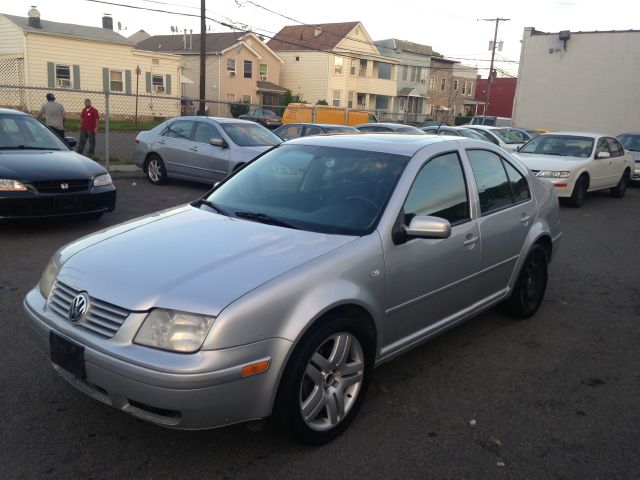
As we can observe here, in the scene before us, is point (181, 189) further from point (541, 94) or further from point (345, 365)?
point (541, 94)

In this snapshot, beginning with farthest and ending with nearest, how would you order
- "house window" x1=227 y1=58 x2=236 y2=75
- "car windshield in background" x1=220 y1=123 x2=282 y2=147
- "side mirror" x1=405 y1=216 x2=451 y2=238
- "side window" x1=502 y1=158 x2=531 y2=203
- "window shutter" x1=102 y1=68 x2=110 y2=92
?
"house window" x1=227 y1=58 x2=236 y2=75 < "window shutter" x1=102 y1=68 x2=110 y2=92 < "car windshield in background" x1=220 y1=123 x2=282 y2=147 < "side window" x1=502 y1=158 x2=531 y2=203 < "side mirror" x1=405 y1=216 x2=451 y2=238

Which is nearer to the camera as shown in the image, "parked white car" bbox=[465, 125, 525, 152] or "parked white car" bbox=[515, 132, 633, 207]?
"parked white car" bbox=[515, 132, 633, 207]

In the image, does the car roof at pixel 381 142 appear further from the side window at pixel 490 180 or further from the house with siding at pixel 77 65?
the house with siding at pixel 77 65

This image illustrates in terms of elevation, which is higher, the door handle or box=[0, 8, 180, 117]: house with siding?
box=[0, 8, 180, 117]: house with siding

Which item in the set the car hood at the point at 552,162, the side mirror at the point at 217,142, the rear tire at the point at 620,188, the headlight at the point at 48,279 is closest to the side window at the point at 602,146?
the car hood at the point at 552,162

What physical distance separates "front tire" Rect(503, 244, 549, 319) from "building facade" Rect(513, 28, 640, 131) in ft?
85.0

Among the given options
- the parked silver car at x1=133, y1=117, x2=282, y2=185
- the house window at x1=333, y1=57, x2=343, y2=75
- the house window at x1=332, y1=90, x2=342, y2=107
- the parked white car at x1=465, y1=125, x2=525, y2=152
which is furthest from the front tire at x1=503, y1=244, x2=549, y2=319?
the house window at x1=332, y1=90, x2=342, y2=107

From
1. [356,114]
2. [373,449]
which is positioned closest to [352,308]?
[373,449]

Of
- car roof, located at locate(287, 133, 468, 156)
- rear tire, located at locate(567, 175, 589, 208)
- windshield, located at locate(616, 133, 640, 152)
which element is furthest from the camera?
windshield, located at locate(616, 133, 640, 152)

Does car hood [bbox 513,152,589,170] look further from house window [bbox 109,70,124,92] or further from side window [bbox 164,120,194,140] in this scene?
house window [bbox 109,70,124,92]

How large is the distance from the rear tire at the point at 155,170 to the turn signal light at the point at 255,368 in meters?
10.8

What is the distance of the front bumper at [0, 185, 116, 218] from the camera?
23.2 feet

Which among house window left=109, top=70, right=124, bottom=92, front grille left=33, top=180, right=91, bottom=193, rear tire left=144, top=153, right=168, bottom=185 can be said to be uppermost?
house window left=109, top=70, right=124, bottom=92

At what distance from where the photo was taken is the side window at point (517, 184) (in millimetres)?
5016
